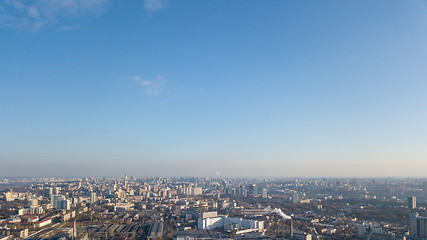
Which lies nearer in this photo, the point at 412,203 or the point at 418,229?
the point at 418,229

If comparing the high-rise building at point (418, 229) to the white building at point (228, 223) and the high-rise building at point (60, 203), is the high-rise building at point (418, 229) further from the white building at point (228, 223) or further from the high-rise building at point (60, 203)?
the high-rise building at point (60, 203)

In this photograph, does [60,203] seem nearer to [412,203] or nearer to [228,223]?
[228,223]

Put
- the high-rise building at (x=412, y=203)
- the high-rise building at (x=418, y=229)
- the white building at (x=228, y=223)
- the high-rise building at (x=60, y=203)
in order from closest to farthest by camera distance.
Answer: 1. the high-rise building at (x=418, y=229)
2. the white building at (x=228, y=223)
3. the high-rise building at (x=412, y=203)
4. the high-rise building at (x=60, y=203)

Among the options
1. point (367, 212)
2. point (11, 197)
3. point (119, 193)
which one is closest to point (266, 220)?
point (367, 212)

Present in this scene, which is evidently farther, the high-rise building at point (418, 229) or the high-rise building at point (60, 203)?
the high-rise building at point (60, 203)

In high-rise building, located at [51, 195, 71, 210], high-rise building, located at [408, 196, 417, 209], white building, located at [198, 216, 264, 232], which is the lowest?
high-rise building, located at [51, 195, 71, 210]

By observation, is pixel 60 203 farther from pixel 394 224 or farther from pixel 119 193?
pixel 394 224

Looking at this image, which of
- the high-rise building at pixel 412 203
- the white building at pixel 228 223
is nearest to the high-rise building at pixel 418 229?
the white building at pixel 228 223

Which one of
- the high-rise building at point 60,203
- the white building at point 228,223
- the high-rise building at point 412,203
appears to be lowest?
the high-rise building at point 60,203

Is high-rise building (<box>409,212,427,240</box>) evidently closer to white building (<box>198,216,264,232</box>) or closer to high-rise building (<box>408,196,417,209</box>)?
white building (<box>198,216,264,232</box>)

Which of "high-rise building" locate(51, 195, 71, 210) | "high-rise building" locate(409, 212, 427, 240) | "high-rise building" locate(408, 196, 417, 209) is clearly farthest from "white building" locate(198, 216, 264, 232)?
"high-rise building" locate(51, 195, 71, 210)

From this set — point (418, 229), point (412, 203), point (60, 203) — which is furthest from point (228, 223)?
point (60, 203)
